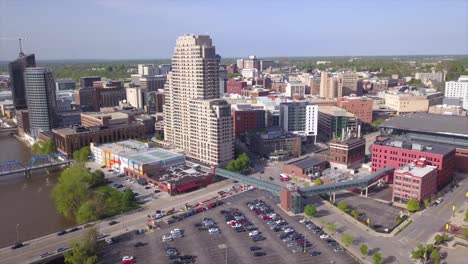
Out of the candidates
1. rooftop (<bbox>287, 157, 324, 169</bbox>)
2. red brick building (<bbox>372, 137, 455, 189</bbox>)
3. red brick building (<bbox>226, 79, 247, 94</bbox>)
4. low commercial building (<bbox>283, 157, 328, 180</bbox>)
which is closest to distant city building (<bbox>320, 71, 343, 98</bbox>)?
red brick building (<bbox>226, 79, 247, 94</bbox>)

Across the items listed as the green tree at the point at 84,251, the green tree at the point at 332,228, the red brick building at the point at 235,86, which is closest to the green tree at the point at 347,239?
the green tree at the point at 332,228

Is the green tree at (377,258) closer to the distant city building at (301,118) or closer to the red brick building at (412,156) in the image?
the red brick building at (412,156)

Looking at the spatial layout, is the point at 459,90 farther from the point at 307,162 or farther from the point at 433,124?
the point at 307,162

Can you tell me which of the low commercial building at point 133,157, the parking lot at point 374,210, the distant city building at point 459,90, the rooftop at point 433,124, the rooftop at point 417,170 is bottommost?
the parking lot at point 374,210

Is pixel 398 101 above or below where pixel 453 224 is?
above

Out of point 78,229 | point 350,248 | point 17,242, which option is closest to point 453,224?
point 350,248

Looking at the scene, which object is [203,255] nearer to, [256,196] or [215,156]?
[256,196]

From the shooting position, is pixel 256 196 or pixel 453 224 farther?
pixel 256 196
